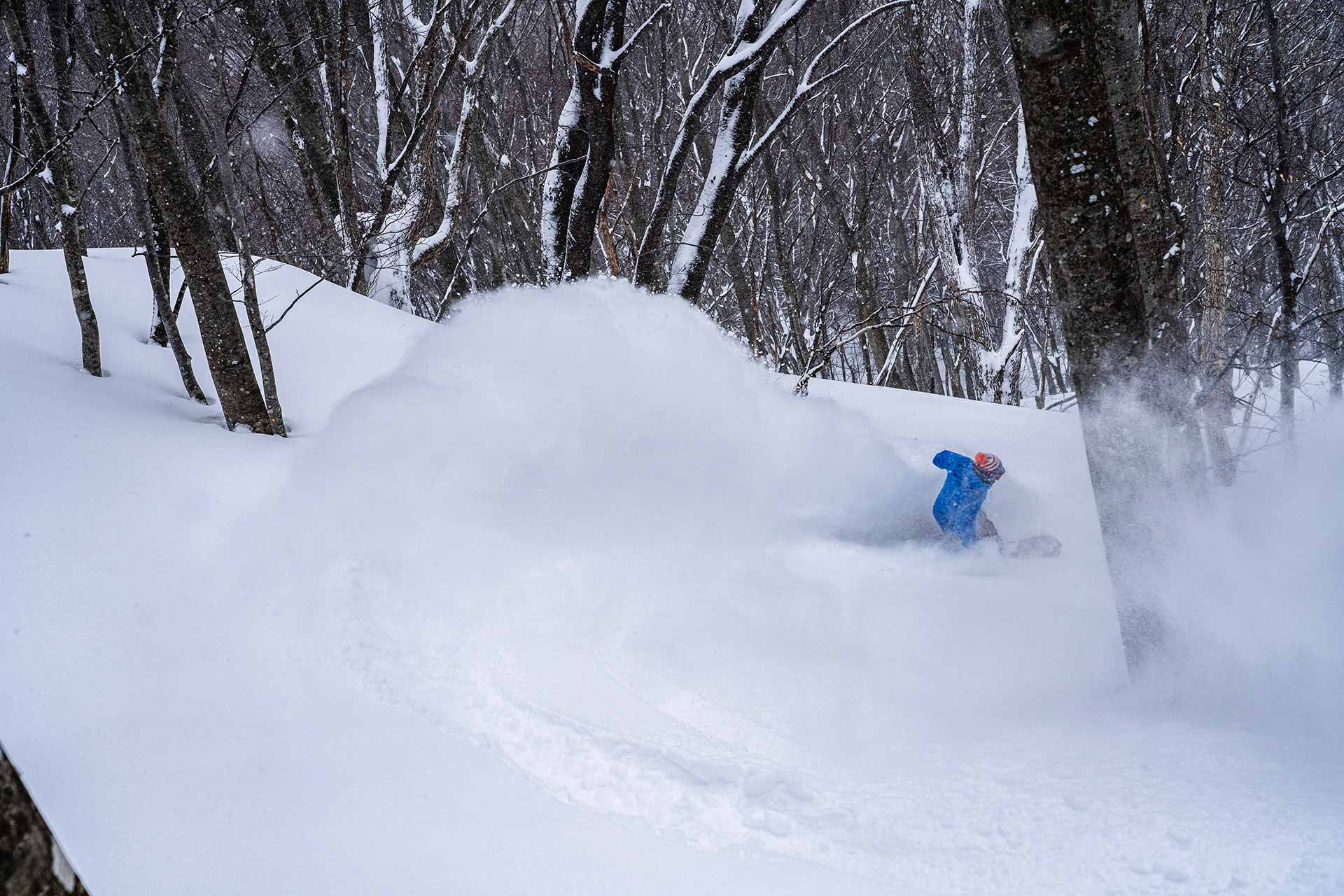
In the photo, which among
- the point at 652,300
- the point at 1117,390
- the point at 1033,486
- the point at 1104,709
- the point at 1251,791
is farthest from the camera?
the point at 652,300

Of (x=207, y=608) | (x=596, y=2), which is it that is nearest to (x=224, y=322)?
(x=207, y=608)

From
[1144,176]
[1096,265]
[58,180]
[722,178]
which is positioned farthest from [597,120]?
[1096,265]

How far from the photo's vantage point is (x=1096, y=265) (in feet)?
10.2

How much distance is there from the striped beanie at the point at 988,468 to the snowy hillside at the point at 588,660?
0.57 metres

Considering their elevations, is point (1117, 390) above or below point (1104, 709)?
above

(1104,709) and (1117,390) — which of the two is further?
(1104,709)

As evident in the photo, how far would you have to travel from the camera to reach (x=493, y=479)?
16.3 ft

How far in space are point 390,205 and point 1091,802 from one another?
28.7 feet

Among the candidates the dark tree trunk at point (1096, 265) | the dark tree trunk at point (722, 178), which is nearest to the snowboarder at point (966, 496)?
the dark tree trunk at point (1096, 265)

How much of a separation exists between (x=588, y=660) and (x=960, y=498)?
10.8 ft

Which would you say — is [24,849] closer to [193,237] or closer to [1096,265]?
[1096,265]

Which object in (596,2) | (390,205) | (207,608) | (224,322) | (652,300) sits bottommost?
(207,608)

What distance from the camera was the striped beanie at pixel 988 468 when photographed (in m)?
5.45

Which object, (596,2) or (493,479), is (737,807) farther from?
(596,2)
